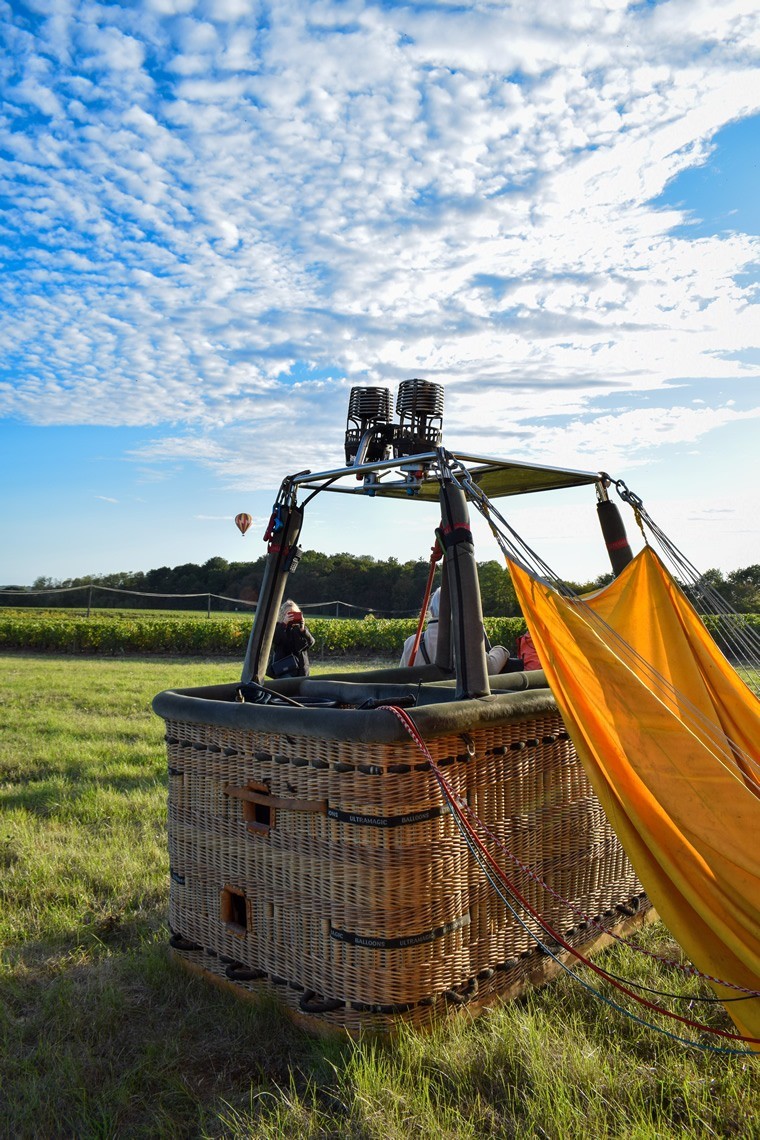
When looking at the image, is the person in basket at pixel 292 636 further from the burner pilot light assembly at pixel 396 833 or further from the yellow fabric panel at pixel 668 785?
the yellow fabric panel at pixel 668 785

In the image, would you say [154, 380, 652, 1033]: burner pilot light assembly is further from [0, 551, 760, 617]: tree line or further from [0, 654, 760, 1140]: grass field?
[0, 551, 760, 617]: tree line

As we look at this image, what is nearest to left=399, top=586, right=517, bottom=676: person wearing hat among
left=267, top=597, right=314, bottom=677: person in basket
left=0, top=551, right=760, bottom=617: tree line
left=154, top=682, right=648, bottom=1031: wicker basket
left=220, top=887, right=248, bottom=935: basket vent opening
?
left=154, top=682, right=648, bottom=1031: wicker basket

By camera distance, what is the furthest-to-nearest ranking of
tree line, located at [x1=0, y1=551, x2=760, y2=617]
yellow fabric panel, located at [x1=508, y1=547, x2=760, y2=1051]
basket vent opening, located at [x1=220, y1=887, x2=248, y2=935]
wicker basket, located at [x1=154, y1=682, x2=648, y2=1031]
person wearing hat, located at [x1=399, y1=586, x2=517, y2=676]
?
tree line, located at [x1=0, y1=551, x2=760, y2=617]
person wearing hat, located at [x1=399, y1=586, x2=517, y2=676]
basket vent opening, located at [x1=220, y1=887, x2=248, y2=935]
wicker basket, located at [x1=154, y1=682, x2=648, y2=1031]
yellow fabric panel, located at [x1=508, y1=547, x2=760, y2=1051]

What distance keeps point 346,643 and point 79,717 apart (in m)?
10.2

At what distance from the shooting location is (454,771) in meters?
2.33

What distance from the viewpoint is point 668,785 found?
227 cm

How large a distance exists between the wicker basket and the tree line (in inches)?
554

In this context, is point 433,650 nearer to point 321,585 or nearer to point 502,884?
point 502,884

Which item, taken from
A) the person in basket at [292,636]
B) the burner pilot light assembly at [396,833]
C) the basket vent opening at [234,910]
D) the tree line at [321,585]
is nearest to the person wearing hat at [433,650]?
the burner pilot light assembly at [396,833]

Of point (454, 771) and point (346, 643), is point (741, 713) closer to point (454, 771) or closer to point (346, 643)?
point (454, 771)

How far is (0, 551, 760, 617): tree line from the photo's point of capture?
1808 centimetres

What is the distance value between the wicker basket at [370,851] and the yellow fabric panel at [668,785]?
0.66ft

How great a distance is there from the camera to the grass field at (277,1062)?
6.54 ft

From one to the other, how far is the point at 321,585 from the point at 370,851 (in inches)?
907
